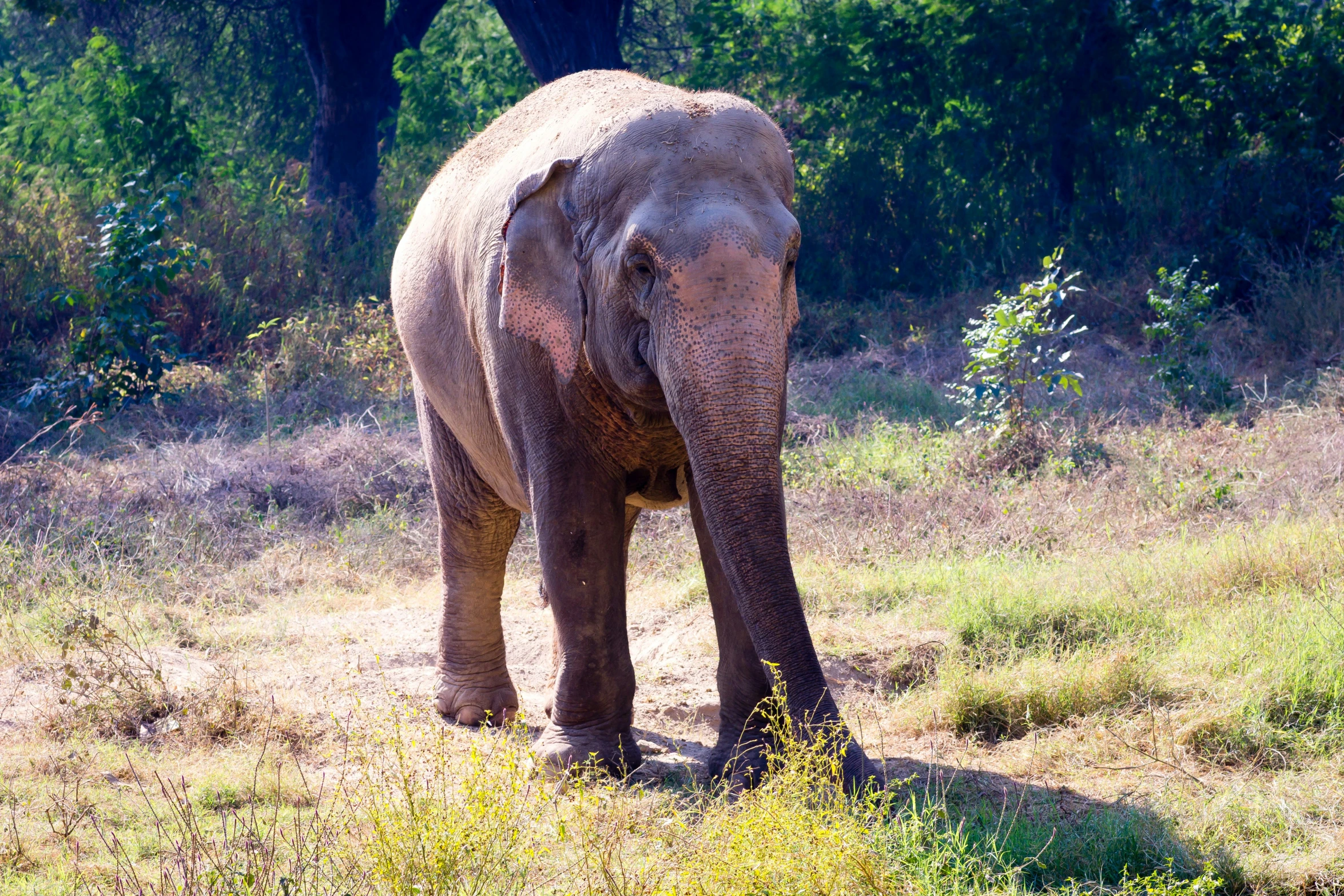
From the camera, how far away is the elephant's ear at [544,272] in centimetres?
410

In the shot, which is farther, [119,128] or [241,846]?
[119,128]

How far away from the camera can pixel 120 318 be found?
1095 cm

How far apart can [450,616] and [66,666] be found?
1.55 metres

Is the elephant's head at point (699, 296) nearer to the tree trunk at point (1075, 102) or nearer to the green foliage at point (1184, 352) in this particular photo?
the green foliage at point (1184, 352)

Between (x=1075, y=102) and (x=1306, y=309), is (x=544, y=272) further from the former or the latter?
(x=1075, y=102)

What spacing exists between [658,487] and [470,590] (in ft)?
5.05

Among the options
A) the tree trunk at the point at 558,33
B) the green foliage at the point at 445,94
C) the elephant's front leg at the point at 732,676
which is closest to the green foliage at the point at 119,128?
the green foliage at the point at 445,94

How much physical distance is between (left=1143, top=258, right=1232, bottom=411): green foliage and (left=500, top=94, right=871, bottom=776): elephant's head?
261 inches

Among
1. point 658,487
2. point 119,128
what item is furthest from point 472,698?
point 119,128

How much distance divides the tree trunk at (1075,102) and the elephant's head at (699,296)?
37.2ft

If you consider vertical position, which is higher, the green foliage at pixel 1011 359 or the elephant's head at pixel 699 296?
the elephant's head at pixel 699 296

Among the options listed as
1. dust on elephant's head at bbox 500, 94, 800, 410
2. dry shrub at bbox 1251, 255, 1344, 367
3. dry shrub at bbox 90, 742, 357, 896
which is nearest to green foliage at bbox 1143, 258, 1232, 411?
dry shrub at bbox 1251, 255, 1344, 367

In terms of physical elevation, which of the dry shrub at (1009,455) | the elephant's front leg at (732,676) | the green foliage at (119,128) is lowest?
the dry shrub at (1009,455)

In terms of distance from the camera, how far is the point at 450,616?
5.79m
